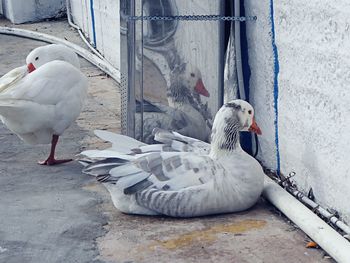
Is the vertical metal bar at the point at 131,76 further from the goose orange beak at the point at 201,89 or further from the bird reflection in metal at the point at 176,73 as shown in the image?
the goose orange beak at the point at 201,89

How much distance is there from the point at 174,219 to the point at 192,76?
1.57 meters

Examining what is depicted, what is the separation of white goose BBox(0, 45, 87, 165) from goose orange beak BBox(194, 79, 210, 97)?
891 millimetres

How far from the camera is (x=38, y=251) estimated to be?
475 centimetres

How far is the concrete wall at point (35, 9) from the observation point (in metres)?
14.3

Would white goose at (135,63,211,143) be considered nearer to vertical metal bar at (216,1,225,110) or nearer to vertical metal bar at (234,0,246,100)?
vertical metal bar at (216,1,225,110)

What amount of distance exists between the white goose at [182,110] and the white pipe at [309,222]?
968 millimetres

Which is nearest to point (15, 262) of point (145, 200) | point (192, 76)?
point (145, 200)

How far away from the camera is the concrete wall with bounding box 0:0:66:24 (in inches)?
562

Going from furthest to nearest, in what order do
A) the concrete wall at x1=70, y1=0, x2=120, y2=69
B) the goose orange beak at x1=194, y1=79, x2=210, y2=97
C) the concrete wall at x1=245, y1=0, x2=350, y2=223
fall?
the concrete wall at x1=70, y1=0, x2=120, y2=69, the goose orange beak at x1=194, y1=79, x2=210, y2=97, the concrete wall at x1=245, y1=0, x2=350, y2=223

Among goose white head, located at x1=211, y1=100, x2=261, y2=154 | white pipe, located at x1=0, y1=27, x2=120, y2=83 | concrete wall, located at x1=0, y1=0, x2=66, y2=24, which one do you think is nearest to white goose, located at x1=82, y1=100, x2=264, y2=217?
goose white head, located at x1=211, y1=100, x2=261, y2=154

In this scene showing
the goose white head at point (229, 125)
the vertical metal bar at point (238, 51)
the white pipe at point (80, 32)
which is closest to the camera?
the goose white head at point (229, 125)

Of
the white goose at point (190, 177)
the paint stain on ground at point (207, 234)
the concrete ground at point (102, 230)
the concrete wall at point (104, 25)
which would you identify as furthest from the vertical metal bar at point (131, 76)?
the concrete wall at point (104, 25)

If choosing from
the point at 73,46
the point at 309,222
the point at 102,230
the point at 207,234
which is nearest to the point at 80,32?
the point at 73,46

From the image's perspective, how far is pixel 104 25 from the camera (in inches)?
418
